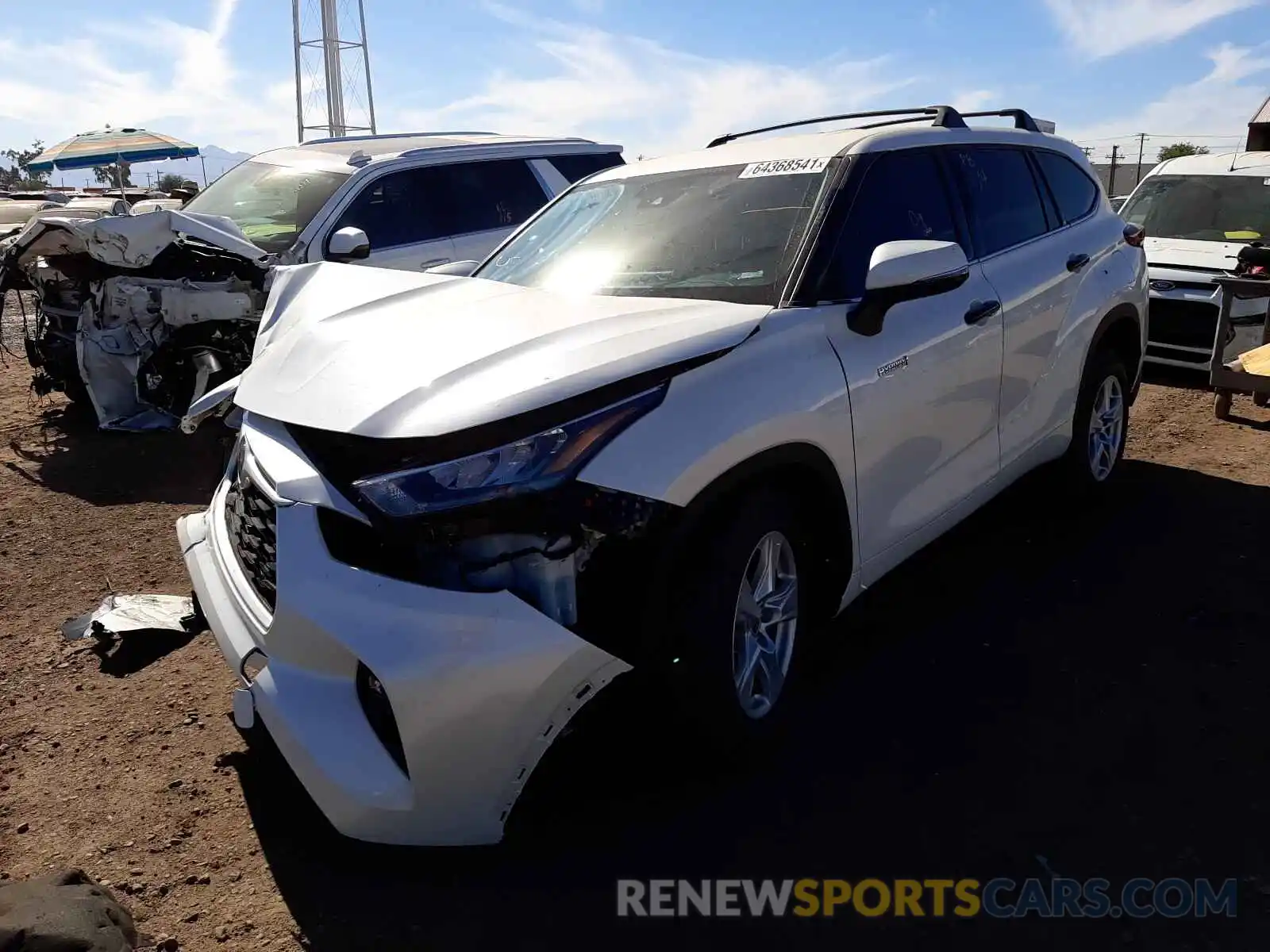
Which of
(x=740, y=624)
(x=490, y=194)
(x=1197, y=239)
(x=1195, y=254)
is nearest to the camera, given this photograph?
(x=740, y=624)

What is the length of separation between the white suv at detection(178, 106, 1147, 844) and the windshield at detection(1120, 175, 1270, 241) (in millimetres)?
5745

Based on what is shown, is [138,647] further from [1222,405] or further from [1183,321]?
[1183,321]

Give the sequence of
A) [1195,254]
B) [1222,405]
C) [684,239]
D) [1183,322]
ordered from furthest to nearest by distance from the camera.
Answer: [1195,254], [1183,322], [1222,405], [684,239]

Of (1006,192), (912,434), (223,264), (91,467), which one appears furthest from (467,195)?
(912,434)

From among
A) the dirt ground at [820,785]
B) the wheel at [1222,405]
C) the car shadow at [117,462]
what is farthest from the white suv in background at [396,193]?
the wheel at [1222,405]

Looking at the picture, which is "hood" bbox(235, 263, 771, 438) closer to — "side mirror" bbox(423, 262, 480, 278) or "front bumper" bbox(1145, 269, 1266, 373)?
"side mirror" bbox(423, 262, 480, 278)

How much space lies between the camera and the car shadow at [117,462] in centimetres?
586

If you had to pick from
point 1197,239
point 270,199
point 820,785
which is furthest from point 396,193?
point 1197,239

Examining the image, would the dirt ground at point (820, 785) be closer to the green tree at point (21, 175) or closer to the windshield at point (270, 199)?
the windshield at point (270, 199)

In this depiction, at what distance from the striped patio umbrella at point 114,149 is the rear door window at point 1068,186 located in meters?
23.9

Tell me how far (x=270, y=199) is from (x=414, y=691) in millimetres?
6250

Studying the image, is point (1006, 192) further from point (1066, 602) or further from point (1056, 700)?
point (1056, 700)

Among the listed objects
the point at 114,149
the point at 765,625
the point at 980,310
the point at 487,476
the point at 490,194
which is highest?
the point at 114,149

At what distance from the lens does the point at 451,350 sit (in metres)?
2.63
